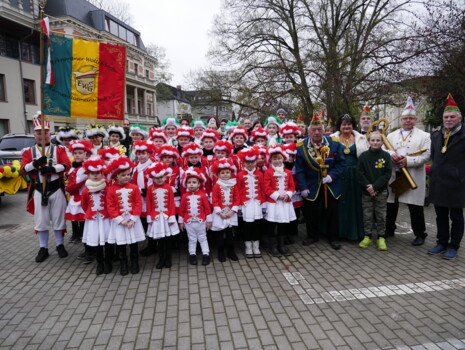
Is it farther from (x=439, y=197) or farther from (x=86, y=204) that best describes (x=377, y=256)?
(x=86, y=204)

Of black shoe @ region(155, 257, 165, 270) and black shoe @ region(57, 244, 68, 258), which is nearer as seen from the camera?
black shoe @ region(155, 257, 165, 270)

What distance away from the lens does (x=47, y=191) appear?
4832 mm

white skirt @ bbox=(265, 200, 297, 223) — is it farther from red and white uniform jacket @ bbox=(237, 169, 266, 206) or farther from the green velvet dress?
the green velvet dress

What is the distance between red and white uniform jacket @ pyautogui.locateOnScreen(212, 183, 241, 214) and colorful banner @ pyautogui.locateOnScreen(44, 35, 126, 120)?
6.76ft

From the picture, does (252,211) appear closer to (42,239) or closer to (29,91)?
(42,239)

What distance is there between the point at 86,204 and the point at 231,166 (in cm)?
214

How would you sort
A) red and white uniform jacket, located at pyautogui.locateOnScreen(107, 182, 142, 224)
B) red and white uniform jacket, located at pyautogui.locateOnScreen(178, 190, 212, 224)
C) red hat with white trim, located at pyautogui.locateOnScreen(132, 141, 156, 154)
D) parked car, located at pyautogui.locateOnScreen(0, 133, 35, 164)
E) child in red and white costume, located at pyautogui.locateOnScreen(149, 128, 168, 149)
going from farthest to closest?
1. parked car, located at pyautogui.locateOnScreen(0, 133, 35, 164)
2. child in red and white costume, located at pyautogui.locateOnScreen(149, 128, 168, 149)
3. red hat with white trim, located at pyautogui.locateOnScreen(132, 141, 156, 154)
4. red and white uniform jacket, located at pyautogui.locateOnScreen(178, 190, 212, 224)
5. red and white uniform jacket, located at pyautogui.locateOnScreen(107, 182, 142, 224)

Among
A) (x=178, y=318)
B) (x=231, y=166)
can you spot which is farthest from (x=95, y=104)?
(x=178, y=318)

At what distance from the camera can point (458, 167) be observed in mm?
4445

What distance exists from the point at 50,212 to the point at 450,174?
20.3ft

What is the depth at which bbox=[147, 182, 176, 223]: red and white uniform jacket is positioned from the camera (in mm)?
4395

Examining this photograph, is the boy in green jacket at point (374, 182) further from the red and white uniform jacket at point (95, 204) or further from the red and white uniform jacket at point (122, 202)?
the red and white uniform jacket at point (95, 204)

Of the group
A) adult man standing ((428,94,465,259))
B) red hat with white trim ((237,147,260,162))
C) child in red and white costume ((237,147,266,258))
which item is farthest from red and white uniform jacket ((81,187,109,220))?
adult man standing ((428,94,465,259))

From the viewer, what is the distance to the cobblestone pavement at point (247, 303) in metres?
2.88
